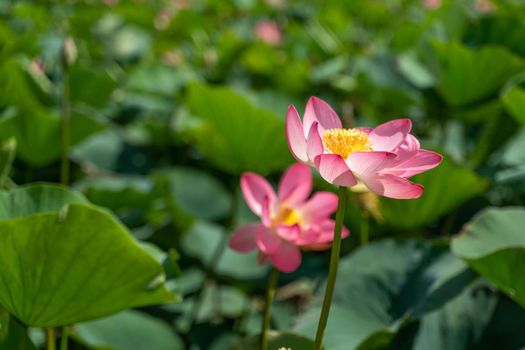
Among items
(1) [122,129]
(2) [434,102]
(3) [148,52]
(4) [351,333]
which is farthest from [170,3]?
(4) [351,333]

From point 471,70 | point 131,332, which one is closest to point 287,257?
point 131,332

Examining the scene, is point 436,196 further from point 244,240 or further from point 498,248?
point 244,240

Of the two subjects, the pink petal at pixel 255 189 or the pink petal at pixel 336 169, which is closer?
the pink petal at pixel 336 169

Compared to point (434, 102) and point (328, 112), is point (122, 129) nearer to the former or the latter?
point (434, 102)

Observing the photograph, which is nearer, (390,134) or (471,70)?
(390,134)

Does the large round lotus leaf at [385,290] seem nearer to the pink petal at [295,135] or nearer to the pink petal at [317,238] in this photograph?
the pink petal at [317,238]

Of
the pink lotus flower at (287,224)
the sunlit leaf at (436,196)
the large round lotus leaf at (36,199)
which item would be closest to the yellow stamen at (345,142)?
the pink lotus flower at (287,224)

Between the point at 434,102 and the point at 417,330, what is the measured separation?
75cm

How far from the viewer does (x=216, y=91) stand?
1.31 m

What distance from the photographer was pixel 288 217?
892 mm

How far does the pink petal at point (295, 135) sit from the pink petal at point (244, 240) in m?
0.20

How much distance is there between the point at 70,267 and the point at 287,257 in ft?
0.77

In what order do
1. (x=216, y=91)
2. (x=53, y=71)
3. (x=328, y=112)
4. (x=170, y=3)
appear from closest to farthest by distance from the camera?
(x=328, y=112) → (x=216, y=91) → (x=53, y=71) → (x=170, y=3)

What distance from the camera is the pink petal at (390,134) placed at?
2.28 feet
